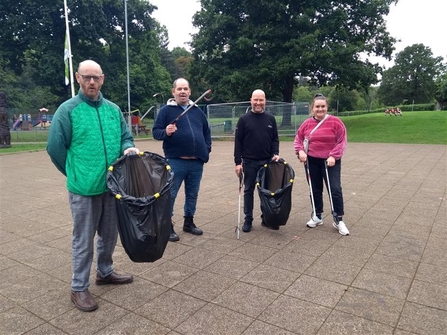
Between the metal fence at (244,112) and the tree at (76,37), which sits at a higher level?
the tree at (76,37)

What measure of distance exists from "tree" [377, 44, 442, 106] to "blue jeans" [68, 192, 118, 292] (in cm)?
7131

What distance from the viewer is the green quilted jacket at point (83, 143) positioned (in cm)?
274

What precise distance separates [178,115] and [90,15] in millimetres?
26104

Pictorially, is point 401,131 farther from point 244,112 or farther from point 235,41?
point 235,41

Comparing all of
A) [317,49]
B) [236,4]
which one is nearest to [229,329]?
[317,49]

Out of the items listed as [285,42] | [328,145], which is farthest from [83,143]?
[285,42]

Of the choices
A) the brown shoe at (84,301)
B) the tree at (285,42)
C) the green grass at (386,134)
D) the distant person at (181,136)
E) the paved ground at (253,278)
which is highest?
the tree at (285,42)

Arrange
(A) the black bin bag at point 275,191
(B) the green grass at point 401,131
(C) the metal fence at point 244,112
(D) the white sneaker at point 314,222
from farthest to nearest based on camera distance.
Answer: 1. (C) the metal fence at point 244,112
2. (B) the green grass at point 401,131
3. (D) the white sneaker at point 314,222
4. (A) the black bin bag at point 275,191

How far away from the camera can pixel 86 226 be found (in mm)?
2871

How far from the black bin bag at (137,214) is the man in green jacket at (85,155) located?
0.40 feet

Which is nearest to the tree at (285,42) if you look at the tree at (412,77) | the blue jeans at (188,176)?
the blue jeans at (188,176)

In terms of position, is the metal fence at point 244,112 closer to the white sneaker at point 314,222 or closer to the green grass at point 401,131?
the green grass at point 401,131

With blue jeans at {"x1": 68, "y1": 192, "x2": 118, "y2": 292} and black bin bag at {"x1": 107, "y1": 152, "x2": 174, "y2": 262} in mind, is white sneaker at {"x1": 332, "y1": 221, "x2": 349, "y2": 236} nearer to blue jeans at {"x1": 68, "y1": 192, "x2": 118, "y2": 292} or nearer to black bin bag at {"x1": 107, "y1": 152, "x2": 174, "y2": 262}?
black bin bag at {"x1": 107, "y1": 152, "x2": 174, "y2": 262}

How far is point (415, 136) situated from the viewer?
18.7 m
